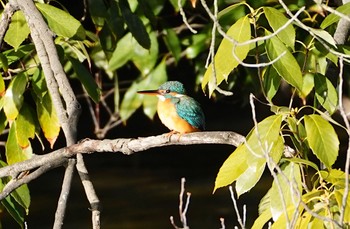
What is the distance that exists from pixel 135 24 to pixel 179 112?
0.40 metres

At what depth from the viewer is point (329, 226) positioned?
2432mm

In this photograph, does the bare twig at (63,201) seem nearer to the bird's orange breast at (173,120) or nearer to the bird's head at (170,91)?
the bird's orange breast at (173,120)

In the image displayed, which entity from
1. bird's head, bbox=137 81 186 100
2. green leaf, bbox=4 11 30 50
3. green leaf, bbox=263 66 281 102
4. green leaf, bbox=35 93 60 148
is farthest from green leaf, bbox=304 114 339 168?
bird's head, bbox=137 81 186 100

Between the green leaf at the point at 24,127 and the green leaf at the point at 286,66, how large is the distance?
1.40 m

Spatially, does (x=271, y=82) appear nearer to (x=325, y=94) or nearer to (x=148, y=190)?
(x=325, y=94)

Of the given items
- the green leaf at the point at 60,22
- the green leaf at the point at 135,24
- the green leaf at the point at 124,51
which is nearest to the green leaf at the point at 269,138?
the green leaf at the point at 60,22

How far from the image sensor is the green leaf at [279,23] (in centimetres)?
251

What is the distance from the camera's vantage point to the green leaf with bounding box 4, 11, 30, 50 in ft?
10.2

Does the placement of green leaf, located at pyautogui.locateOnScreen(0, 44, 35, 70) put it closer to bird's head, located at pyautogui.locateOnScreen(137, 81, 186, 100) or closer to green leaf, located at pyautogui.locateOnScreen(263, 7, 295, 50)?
bird's head, located at pyautogui.locateOnScreen(137, 81, 186, 100)

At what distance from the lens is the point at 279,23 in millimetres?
2518

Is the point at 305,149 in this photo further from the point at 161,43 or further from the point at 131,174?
the point at 131,174

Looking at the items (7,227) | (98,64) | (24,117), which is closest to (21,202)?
(24,117)

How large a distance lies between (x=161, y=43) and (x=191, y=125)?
227cm

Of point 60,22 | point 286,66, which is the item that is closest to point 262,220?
point 286,66
